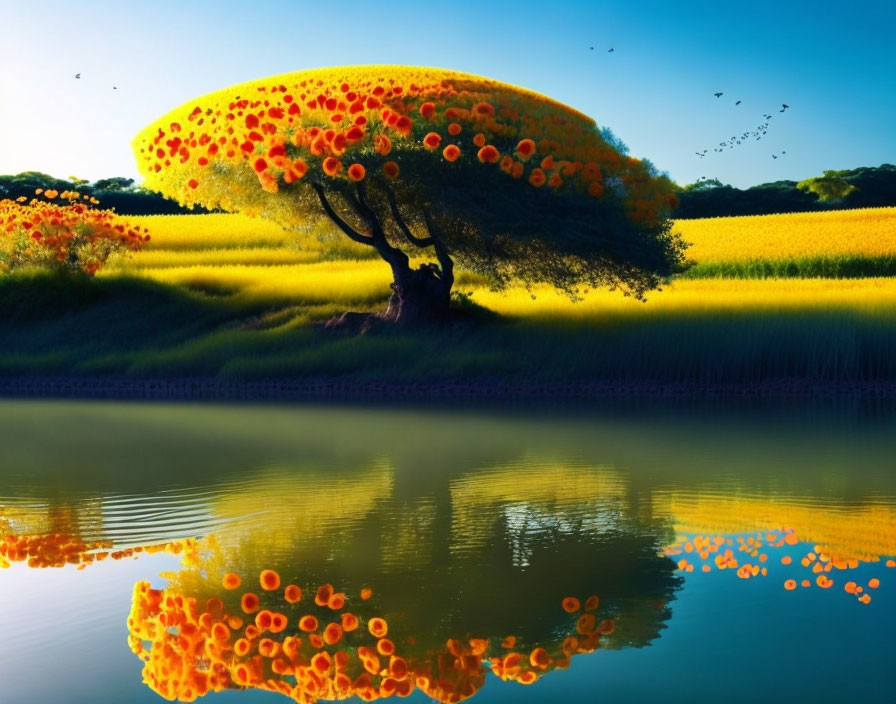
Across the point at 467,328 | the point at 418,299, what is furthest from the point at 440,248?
the point at 467,328

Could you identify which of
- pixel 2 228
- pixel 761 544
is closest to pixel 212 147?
pixel 2 228

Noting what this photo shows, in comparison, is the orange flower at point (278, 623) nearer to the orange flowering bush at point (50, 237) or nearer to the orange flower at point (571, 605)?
the orange flower at point (571, 605)

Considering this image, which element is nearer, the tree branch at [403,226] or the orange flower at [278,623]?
the orange flower at [278,623]

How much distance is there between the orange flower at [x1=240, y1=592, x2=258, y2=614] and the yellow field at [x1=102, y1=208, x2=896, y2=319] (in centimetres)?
1682

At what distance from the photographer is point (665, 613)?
18.5 ft

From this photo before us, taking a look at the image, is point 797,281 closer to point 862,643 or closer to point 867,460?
point 867,460

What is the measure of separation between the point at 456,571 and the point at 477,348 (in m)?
14.1

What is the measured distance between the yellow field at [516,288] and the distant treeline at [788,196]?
647 inches

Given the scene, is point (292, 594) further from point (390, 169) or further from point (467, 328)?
point (467, 328)

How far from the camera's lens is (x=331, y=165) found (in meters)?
20.0

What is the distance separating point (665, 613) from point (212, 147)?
708 inches

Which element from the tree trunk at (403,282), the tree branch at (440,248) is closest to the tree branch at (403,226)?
the tree trunk at (403,282)

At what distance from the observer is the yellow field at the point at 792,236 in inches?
1369

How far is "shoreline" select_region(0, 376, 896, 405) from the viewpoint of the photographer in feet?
60.1
